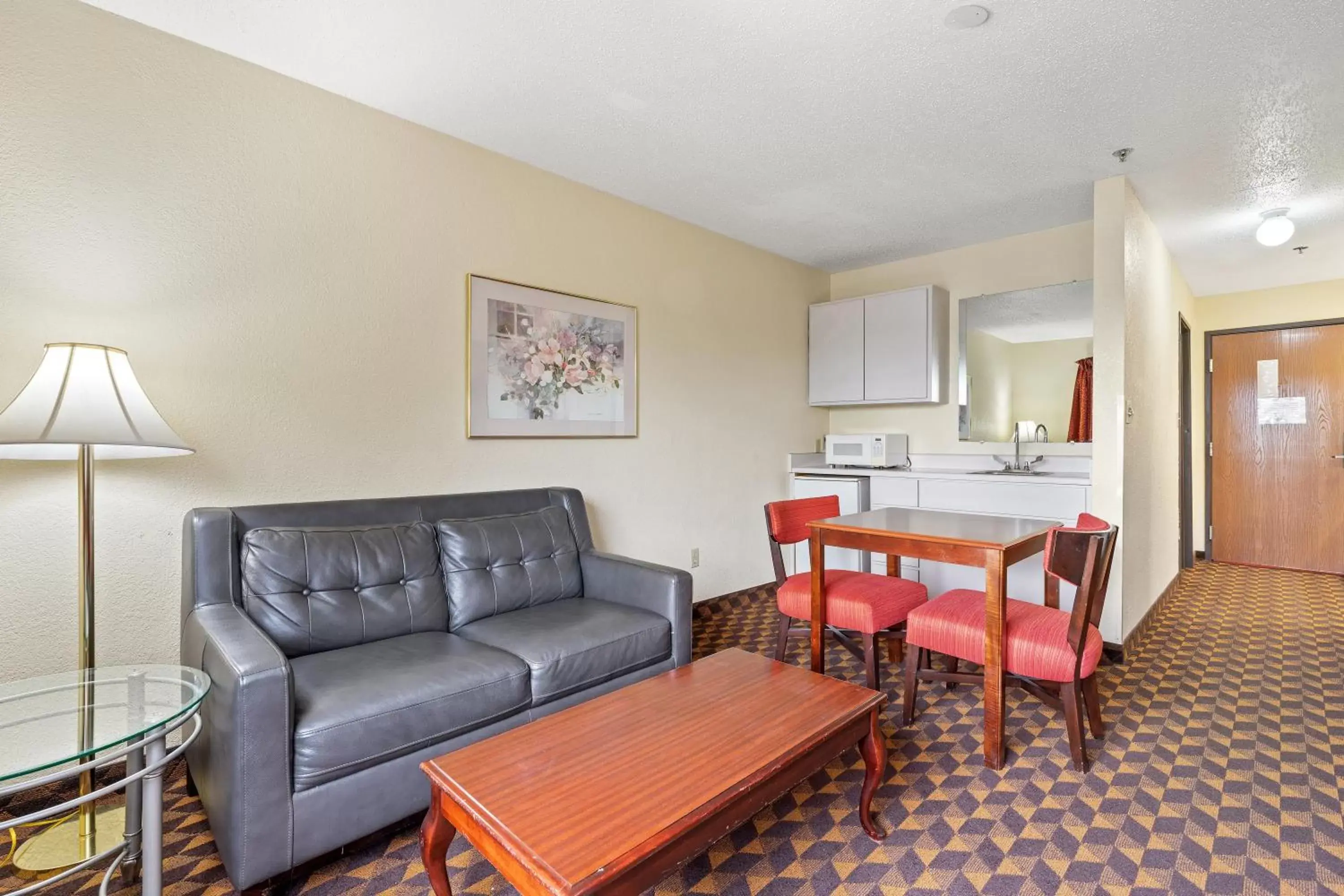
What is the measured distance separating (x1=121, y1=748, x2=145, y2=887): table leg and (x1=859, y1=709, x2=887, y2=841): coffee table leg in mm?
1857

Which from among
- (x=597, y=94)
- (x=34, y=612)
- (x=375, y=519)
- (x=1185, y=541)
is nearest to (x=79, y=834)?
(x=34, y=612)

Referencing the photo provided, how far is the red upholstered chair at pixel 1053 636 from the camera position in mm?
2088

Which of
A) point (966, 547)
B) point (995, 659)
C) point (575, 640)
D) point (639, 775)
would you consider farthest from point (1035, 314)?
point (639, 775)

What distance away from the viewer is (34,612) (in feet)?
6.44

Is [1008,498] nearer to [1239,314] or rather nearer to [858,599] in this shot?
[858,599]

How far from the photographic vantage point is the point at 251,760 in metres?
1.52

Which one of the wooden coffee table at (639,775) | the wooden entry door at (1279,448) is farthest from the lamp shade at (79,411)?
the wooden entry door at (1279,448)

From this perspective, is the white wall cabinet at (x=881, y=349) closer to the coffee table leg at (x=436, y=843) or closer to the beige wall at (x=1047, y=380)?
the beige wall at (x=1047, y=380)

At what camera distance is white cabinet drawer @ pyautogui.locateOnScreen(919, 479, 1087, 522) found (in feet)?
11.4

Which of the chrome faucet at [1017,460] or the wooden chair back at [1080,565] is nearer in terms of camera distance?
the wooden chair back at [1080,565]

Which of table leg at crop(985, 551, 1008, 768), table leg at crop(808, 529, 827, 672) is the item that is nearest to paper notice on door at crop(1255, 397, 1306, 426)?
table leg at crop(985, 551, 1008, 768)

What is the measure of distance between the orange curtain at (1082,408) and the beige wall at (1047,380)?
0.7 inches

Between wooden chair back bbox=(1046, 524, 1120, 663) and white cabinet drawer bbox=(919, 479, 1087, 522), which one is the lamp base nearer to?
wooden chair back bbox=(1046, 524, 1120, 663)

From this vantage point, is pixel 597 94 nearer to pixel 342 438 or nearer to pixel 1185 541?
pixel 342 438
